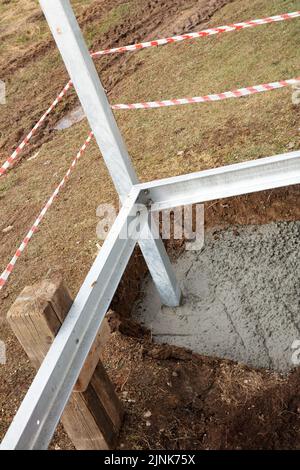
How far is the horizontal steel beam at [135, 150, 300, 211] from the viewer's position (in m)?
3.68

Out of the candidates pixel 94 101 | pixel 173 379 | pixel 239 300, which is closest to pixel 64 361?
pixel 173 379

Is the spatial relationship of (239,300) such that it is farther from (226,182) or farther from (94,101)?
(94,101)

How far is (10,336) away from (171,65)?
542 centimetres

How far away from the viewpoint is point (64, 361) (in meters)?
2.67

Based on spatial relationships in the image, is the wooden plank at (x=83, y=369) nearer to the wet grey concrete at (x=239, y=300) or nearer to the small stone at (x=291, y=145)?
the wet grey concrete at (x=239, y=300)

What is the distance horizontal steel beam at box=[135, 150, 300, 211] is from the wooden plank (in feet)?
3.89

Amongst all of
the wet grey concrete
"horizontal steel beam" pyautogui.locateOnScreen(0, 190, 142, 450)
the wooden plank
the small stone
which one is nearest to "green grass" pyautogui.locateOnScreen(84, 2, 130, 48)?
the small stone

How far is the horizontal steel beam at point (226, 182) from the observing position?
3684 millimetres

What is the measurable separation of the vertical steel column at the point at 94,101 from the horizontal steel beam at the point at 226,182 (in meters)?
0.22

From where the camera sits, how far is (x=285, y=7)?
28.6ft

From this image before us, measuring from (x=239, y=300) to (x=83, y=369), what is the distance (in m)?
2.09

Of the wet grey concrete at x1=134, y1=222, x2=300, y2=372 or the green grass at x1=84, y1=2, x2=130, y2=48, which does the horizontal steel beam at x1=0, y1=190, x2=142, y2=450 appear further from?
the green grass at x1=84, y1=2, x2=130, y2=48

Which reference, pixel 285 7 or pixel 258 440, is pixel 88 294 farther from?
pixel 285 7

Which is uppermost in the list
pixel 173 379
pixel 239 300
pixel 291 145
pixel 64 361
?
pixel 64 361
